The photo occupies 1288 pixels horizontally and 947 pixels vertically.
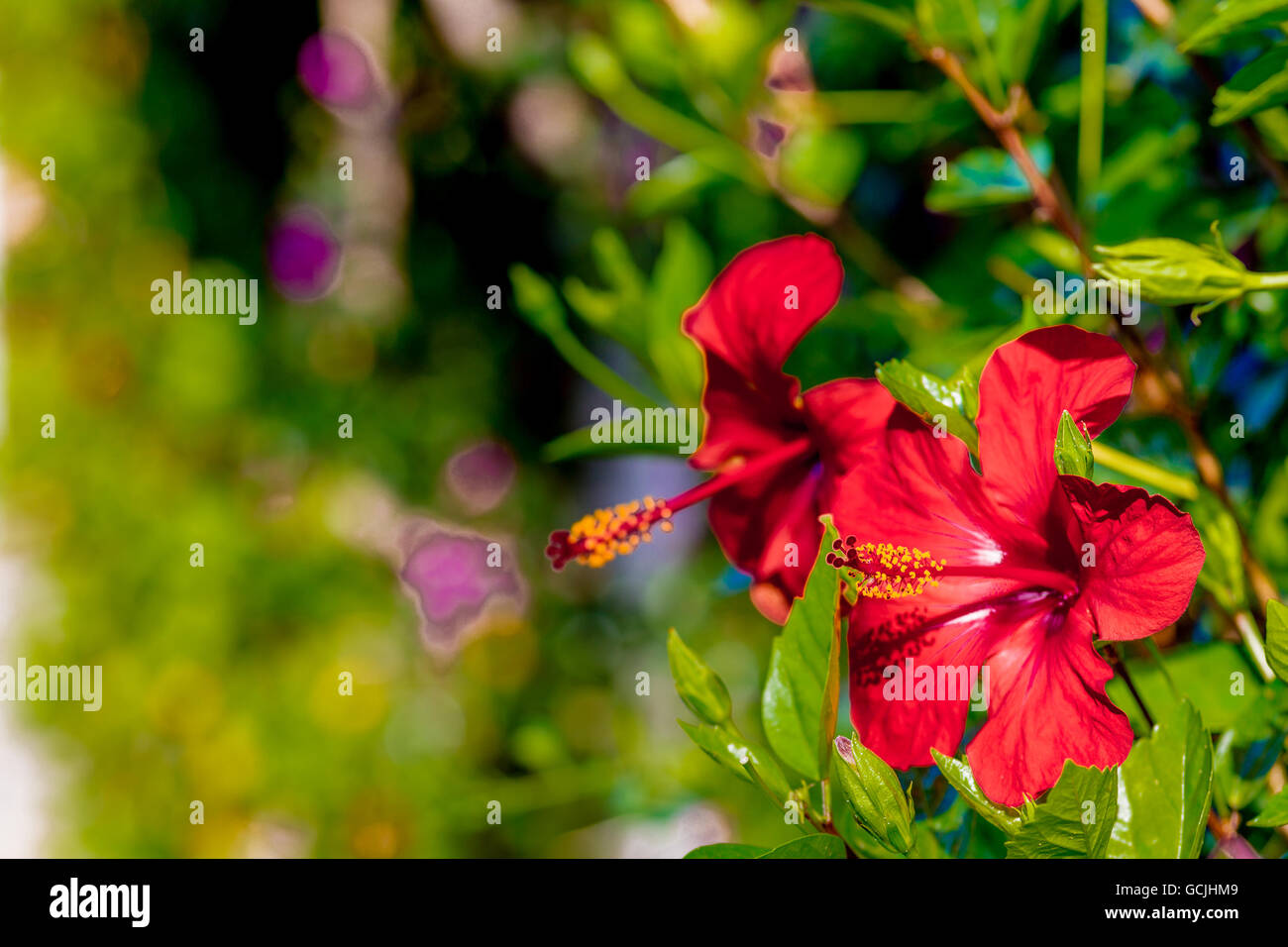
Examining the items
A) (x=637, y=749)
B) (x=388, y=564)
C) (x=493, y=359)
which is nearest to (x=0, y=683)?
(x=388, y=564)

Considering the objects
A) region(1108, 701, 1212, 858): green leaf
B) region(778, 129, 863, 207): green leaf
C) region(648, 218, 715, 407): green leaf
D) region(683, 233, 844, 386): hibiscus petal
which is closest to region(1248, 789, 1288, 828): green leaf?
region(1108, 701, 1212, 858): green leaf

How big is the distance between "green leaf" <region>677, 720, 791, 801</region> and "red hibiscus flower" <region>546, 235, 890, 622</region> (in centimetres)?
8

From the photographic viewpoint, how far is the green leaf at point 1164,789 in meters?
0.30

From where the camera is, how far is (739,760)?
34 cm

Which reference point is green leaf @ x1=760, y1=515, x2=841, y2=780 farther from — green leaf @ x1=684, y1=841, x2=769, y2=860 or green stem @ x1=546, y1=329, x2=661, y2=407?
green stem @ x1=546, y1=329, x2=661, y2=407

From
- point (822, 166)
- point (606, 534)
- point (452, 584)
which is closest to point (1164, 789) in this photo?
point (606, 534)

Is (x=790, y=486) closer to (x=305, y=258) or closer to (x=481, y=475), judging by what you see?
(x=481, y=475)

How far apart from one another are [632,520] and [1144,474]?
0.22 m

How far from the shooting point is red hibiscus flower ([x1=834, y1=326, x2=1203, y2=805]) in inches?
12.0

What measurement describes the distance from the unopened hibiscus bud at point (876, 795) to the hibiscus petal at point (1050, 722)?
29 millimetres

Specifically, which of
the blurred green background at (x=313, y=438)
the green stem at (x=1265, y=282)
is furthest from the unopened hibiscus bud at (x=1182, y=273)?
the blurred green background at (x=313, y=438)

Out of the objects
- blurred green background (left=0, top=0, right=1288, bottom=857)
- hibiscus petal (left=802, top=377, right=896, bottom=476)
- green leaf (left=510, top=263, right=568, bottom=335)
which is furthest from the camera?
blurred green background (left=0, top=0, right=1288, bottom=857)

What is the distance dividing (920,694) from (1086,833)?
0.07m

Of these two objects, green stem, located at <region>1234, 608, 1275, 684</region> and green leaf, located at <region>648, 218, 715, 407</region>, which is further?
green leaf, located at <region>648, 218, 715, 407</region>
